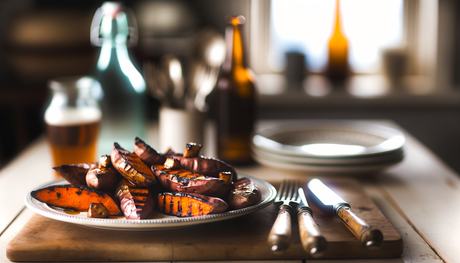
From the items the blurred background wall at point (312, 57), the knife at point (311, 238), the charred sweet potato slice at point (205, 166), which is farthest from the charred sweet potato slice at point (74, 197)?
the blurred background wall at point (312, 57)

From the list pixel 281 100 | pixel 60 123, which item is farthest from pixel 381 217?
pixel 281 100

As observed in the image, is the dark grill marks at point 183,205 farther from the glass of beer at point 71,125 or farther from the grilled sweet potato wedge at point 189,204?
the glass of beer at point 71,125

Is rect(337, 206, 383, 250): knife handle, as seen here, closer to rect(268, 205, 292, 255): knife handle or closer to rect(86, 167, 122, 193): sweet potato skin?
rect(268, 205, 292, 255): knife handle

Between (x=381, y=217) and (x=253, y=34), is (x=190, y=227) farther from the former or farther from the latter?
(x=253, y=34)

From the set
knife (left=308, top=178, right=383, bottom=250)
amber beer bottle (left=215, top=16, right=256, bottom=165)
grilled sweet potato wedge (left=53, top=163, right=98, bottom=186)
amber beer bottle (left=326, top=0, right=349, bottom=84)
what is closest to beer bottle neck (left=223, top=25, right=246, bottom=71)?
amber beer bottle (left=215, top=16, right=256, bottom=165)

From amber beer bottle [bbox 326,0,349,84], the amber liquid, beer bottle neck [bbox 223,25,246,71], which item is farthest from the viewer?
amber beer bottle [bbox 326,0,349,84]

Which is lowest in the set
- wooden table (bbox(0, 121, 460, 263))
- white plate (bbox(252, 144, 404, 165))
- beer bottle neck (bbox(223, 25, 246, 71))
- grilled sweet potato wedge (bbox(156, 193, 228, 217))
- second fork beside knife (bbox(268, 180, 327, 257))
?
wooden table (bbox(0, 121, 460, 263))

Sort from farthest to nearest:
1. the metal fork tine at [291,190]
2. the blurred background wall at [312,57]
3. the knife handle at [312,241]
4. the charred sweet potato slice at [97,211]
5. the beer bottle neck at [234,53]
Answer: the blurred background wall at [312,57] → the beer bottle neck at [234,53] → the metal fork tine at [291,190] → the charred sweet potato slice at [97,211] → the knife handle at [312,241]
